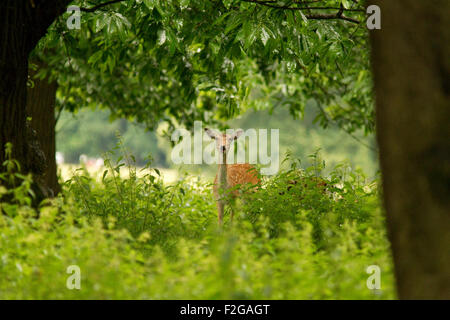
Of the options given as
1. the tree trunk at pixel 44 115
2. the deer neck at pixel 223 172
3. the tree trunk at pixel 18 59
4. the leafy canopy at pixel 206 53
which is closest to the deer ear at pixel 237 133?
the leafy canopy at pixel 206 53

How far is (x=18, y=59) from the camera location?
5.37m

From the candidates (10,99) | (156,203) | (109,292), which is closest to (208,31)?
(156,203)

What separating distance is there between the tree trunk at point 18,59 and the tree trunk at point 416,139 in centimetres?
318

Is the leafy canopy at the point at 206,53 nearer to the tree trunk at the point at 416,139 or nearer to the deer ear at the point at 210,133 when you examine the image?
the deer ear at the point at 210,133

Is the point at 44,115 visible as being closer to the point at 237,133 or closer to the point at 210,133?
the point at 210,133

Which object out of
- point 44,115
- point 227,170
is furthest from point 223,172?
point 44,115

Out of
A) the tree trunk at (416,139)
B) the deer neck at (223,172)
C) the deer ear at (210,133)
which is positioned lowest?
the tree trunk at (416,139)

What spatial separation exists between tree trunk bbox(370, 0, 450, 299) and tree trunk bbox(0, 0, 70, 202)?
3179 mm

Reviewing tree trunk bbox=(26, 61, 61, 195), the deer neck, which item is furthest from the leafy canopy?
the deer neck

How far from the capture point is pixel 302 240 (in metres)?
4.30

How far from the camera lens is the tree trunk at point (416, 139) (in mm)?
2992

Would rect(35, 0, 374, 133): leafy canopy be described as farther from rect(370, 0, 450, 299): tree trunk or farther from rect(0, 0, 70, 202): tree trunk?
rect(370, 0, 450, 299): tree trunk
